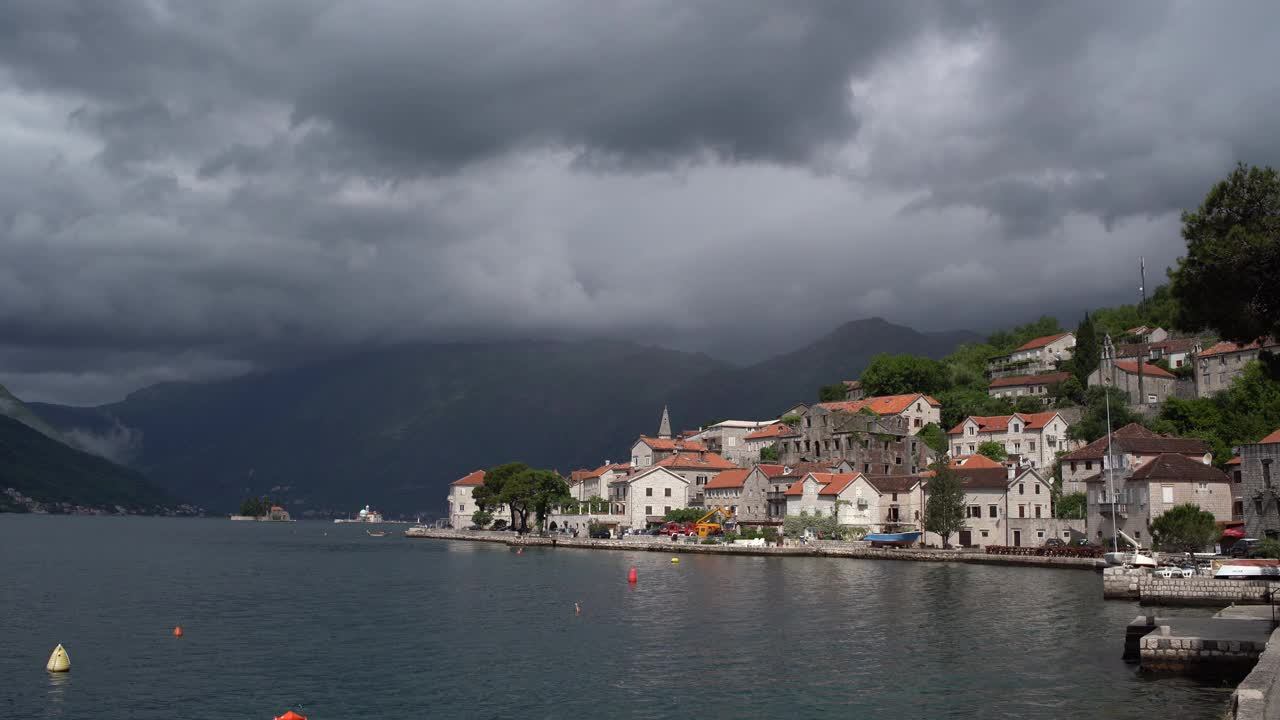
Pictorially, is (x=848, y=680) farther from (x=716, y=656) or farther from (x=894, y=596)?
(x=894, y=596)

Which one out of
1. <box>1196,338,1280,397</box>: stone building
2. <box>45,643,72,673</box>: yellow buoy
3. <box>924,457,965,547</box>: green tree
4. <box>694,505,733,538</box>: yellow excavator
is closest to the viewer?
<box>45,643,72,673</box>: yellow buoy

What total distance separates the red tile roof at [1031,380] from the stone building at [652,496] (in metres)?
48.2

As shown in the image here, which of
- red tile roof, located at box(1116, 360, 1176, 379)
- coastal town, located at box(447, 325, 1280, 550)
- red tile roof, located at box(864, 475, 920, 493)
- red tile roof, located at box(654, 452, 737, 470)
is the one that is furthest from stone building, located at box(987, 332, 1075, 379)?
red tile roof, located at box(864, 475, 920, 493)

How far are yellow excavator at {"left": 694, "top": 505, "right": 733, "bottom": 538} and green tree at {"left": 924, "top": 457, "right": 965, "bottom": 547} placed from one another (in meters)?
34.6

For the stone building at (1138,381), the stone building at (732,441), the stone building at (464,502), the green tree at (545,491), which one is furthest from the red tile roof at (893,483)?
the stone building at (464,502)

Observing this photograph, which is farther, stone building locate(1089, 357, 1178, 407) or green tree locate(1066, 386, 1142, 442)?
stone building locate(1089, 357, 1178, 407)

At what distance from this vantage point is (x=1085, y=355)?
139 m

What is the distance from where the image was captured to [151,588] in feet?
230

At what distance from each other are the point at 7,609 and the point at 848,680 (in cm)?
4735

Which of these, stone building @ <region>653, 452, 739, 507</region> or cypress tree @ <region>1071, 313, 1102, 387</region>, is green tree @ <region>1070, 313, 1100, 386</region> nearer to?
cypress tree @ <region>1071, 313, 1102, 387</region>

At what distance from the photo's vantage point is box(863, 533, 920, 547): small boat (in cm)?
10990

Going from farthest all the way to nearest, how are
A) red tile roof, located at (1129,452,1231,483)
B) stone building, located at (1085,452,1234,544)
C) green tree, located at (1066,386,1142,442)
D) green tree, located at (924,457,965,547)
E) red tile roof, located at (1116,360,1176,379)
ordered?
red tile roof, located at (1116,360,1176,379) → green tree, located at (1066,386,1142,442) → green tree, located at (924,457,965,547) → red tile roof, located at (1129,452,1231,483) → stone building, located at (1085,452,1234,544)

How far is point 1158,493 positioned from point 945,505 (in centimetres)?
2000

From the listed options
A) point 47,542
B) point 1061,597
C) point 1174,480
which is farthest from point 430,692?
point 47,542
